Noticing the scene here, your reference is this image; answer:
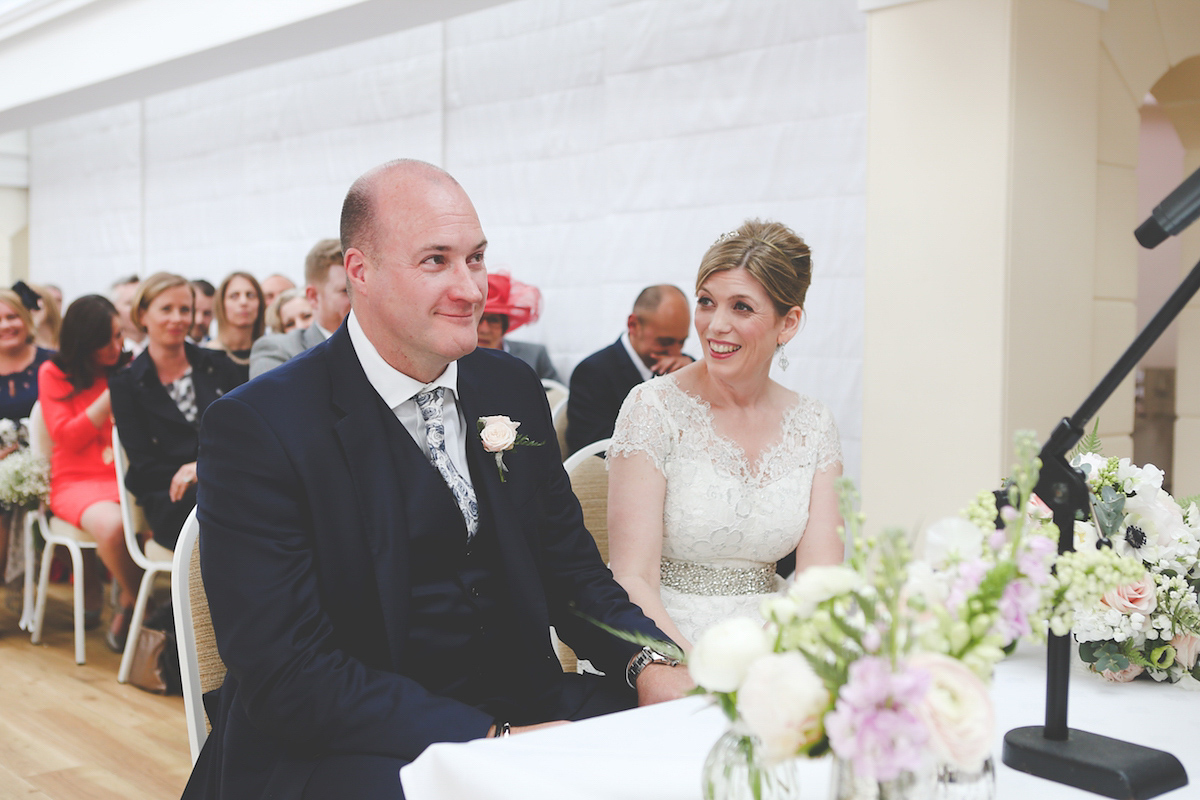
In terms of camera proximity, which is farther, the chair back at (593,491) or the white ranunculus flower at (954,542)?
the chair back at (593,491)

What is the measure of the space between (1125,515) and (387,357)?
46.4 inches

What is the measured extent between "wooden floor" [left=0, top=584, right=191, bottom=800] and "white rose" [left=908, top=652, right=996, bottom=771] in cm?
285

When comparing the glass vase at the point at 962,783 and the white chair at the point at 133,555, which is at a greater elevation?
the glass vase at the point at 962,783

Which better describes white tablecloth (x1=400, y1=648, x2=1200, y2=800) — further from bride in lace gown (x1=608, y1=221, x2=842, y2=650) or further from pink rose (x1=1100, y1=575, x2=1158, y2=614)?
bride in lace gown (x1=608, y1=221, x2=842, y2=650)

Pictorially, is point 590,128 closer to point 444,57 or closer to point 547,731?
point 444,57

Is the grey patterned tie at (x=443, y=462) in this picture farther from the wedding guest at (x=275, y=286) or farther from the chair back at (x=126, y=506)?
the wedding guest at (x=275, y=286)

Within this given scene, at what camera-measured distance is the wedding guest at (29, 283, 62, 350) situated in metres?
6.34

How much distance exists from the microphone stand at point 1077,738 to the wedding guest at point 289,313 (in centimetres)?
460

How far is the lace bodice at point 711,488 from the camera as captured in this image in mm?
2439

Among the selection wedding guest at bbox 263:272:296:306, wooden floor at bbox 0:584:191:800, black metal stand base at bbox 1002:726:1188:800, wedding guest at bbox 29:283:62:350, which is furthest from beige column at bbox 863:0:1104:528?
wedding guest at bbox 29:283:62:350

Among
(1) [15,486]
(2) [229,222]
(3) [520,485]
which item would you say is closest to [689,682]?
(3) [520,485]

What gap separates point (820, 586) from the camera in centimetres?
89

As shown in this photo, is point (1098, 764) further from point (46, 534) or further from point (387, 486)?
point (46, 534)

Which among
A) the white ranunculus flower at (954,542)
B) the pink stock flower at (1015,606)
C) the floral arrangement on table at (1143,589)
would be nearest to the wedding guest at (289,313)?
the floral arrangement on table at (1143,589)
